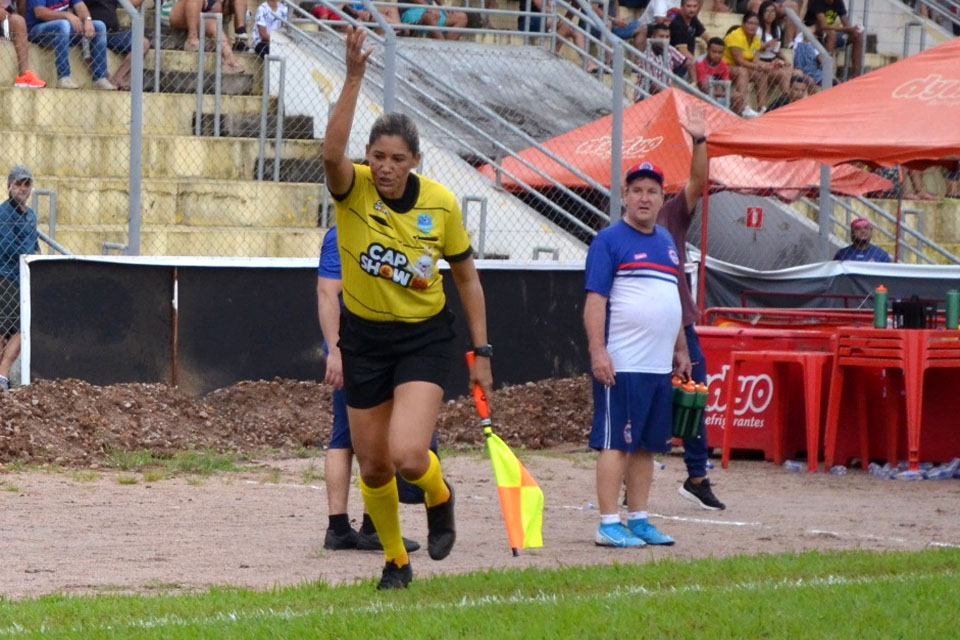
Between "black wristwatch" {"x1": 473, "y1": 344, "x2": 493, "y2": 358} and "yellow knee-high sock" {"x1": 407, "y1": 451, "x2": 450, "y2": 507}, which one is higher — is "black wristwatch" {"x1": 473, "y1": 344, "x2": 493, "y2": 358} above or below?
above

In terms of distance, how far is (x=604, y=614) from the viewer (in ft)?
19.6

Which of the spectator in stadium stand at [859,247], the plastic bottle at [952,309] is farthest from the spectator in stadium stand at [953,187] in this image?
the plastic bottle at [952,309]

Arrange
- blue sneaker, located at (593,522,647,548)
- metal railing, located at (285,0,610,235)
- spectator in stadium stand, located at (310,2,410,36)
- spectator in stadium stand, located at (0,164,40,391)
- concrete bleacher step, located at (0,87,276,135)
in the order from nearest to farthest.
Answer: blue sneaker, located at (593,522,647,548) → spectator in stadium stand, located at (0,164,40,391) → concrete bleacher step, located at (0,87,276,135) → metal railing, located at (285,0,610,235) → spectator in stadium stand, located at (310,2,410,36)

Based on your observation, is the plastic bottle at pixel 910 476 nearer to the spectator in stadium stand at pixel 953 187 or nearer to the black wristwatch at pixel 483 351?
the black wristwatch at pixel 483 351

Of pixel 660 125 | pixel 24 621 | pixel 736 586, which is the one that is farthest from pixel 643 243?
pixel 660 125

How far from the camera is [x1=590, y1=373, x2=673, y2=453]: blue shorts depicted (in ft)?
27.7

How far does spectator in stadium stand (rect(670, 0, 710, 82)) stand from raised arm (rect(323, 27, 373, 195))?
53.4ft

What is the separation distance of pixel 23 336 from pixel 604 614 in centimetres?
788

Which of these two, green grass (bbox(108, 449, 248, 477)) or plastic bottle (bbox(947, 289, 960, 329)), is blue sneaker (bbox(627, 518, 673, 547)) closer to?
green grass (bbox(108, 449, 248, 477))

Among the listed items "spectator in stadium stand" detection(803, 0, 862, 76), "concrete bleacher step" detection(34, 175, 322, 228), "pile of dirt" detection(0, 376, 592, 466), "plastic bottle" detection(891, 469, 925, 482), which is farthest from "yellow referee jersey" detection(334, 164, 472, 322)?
"spectator in stadium stand" detection(803, 0, 862, 76)

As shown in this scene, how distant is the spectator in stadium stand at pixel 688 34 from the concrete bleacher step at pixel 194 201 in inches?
296

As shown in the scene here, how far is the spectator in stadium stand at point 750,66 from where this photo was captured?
72.6 ft

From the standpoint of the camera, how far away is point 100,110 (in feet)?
54.8

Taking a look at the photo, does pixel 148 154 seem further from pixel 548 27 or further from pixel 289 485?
pixel 548 27
